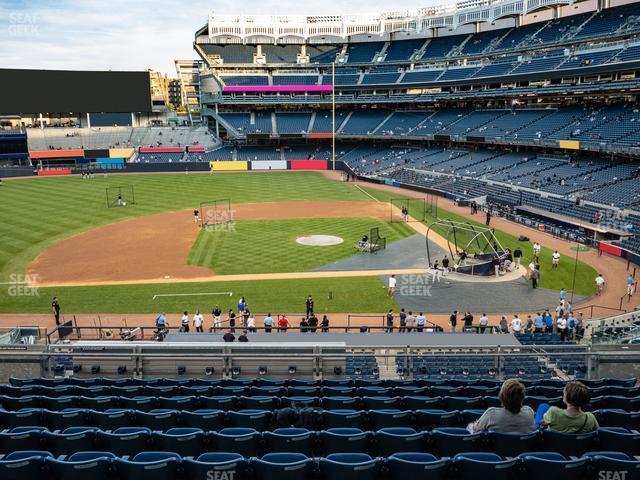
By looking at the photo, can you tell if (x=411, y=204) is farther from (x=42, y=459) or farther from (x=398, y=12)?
(x=398, y=12)

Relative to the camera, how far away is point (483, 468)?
6.09 metres

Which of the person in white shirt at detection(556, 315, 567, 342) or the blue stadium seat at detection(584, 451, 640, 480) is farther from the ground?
the blue stadium seat at detection(584, 451, 640, 480)

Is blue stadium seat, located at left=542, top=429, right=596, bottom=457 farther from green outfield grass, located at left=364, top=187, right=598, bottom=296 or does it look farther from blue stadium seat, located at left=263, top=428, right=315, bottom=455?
green outfield grass, located at left=364, top=187, right=598, bottom=296

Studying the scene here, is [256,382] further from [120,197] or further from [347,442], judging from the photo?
[120,197]

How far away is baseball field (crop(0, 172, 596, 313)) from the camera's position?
27.8 meters

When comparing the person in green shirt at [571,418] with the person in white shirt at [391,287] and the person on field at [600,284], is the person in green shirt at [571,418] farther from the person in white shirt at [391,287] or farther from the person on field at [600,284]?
the person on field at [600,284]

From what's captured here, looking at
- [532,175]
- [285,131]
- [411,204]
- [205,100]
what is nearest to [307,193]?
[411,204]

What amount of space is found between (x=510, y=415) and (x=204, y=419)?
4957 mm

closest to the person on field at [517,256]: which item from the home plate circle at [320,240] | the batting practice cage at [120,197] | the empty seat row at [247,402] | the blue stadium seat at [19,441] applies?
the home plate circle at [320,240]

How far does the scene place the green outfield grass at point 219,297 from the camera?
86.2 ft

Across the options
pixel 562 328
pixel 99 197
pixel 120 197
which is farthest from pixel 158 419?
pixel 99 197

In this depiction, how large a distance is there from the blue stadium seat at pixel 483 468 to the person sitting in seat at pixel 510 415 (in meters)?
0.65

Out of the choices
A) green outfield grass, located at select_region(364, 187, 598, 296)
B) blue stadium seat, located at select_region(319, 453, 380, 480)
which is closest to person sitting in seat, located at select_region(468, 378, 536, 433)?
blue stadium seat, located at select_region(319, 453, 380, 480)

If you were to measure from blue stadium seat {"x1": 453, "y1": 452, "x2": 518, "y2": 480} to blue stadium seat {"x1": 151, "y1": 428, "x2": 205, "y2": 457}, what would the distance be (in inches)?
146
